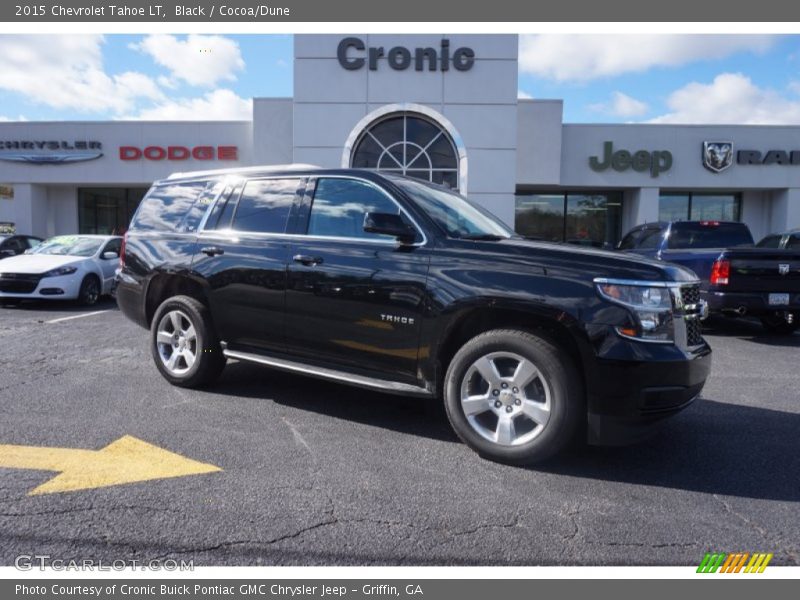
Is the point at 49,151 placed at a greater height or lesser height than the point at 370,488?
greater

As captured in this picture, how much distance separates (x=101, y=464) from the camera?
3484mm

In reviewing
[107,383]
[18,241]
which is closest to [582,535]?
[107,383]

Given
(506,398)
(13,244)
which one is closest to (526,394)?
(506,398)

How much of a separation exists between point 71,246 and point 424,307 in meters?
11.3

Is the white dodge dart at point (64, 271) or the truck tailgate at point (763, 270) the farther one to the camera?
the white dodge dart at point (64, 271)

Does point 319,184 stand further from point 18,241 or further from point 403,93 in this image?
point 18,241

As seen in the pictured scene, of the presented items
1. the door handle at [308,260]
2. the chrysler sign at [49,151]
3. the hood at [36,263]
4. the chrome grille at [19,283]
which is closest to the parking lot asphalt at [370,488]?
the door handle at [308,260]

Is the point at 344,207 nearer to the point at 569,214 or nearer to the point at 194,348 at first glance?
the point at 194,348

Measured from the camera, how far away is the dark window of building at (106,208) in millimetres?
24359

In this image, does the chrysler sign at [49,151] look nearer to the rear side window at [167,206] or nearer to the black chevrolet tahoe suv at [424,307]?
the rear side window at [167,206]

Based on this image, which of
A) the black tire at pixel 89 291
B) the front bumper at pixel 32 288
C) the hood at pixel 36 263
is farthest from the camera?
the black tire at pixel 89 291

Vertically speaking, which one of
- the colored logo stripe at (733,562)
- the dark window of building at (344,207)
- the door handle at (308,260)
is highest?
the dark window of building at (344,207)

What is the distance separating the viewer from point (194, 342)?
513cm

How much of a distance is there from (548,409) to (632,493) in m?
0.65
